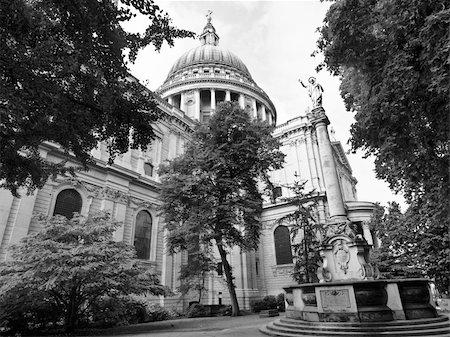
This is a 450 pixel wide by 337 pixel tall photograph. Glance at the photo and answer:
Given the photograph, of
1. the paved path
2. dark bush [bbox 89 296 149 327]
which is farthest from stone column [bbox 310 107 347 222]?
dark bush [bbox 89 296 149 327]

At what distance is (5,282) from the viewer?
1134 centimetres

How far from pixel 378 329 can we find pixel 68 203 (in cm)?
1995

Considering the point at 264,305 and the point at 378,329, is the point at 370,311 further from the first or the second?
the point at 264,305

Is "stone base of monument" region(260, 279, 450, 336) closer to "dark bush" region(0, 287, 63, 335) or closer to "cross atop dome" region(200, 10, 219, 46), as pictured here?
"dark bush" region(0, 287, 63, 335)

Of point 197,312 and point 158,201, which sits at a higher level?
point 158,201

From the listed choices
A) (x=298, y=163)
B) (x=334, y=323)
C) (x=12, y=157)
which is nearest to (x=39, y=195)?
(x=12, y=157)

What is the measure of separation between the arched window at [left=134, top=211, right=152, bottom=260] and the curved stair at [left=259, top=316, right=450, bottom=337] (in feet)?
59.8

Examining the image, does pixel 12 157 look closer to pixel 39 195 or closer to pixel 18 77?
pixel 18 77

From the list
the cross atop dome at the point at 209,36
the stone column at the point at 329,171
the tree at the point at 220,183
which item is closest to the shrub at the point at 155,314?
the tree at the point at 220,183

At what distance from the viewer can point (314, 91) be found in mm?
17594

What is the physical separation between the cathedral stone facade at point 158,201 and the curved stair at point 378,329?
26.7 feet

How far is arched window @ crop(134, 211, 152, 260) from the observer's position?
24.6 meters

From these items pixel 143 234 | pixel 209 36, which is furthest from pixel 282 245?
pixel 209 36

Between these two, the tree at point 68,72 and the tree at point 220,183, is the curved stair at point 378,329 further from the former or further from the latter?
the tree at point 220,183
